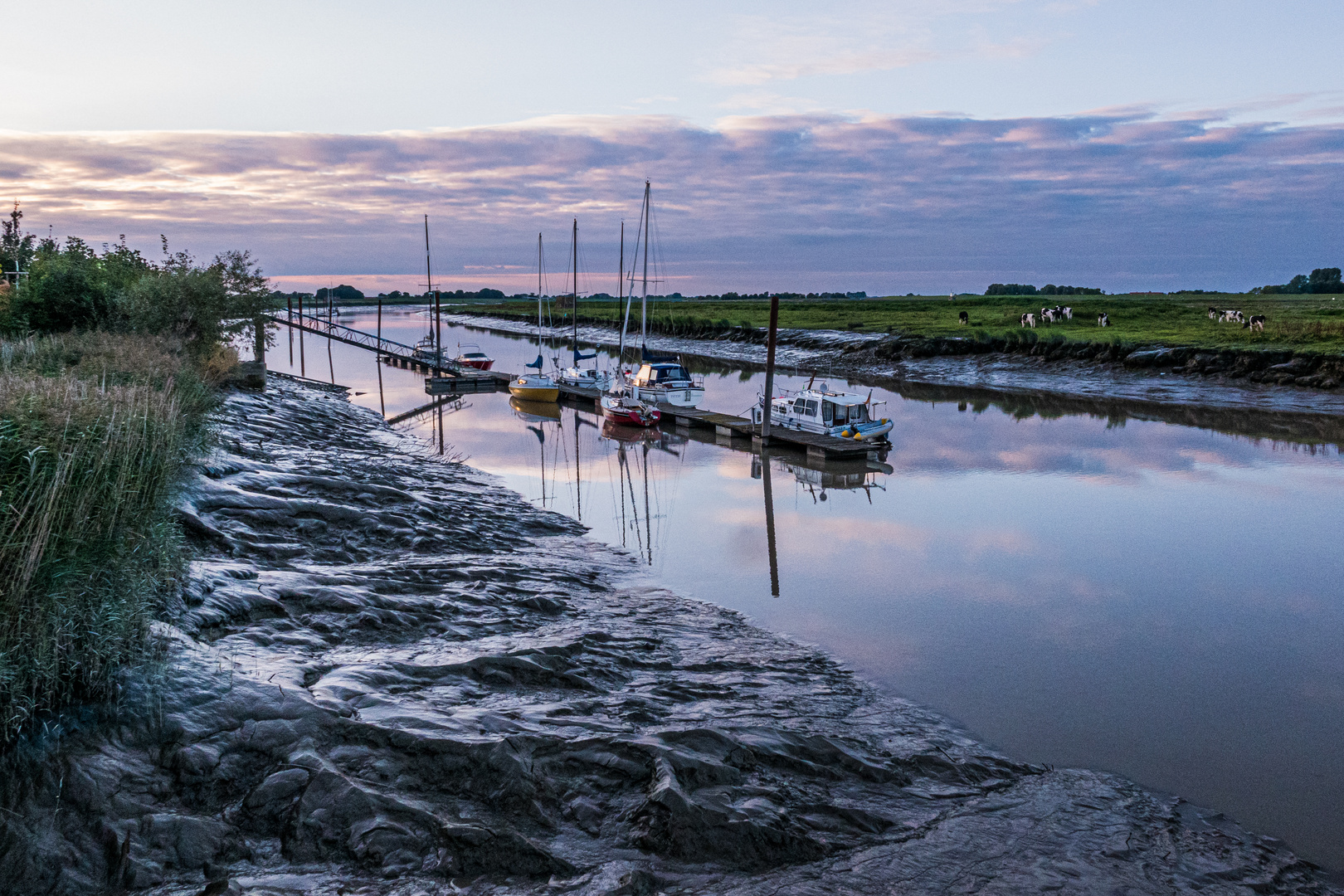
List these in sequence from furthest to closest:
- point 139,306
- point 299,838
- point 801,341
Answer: point 801,341, point 139,306, point 299,838

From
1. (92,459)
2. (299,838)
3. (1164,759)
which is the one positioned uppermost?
(92,459)

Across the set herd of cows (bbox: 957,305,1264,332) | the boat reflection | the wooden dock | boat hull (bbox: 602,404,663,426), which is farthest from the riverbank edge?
boat hull (bbox: 602,404,663,426)

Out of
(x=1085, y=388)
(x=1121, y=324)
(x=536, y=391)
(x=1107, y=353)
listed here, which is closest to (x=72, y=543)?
(x=536, y=391)

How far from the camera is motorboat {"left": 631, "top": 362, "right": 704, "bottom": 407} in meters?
45.0

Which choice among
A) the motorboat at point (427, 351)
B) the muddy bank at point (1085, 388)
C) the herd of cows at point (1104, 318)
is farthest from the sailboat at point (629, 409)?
the herd of cows at point (1104, 318)

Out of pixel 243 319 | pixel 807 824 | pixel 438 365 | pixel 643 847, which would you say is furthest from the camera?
pixel 438 365

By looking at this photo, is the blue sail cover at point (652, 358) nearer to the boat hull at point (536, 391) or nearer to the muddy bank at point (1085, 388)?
the boat hull at point (536, 391)

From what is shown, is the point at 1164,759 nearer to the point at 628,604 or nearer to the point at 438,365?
the point at 628,604

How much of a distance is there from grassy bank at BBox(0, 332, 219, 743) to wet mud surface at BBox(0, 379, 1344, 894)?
516 mm

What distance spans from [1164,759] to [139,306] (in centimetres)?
3679

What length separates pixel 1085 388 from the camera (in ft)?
174

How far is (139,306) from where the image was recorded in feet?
115

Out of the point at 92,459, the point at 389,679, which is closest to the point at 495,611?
the point at 389,679

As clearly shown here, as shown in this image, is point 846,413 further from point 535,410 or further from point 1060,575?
point 535,410
